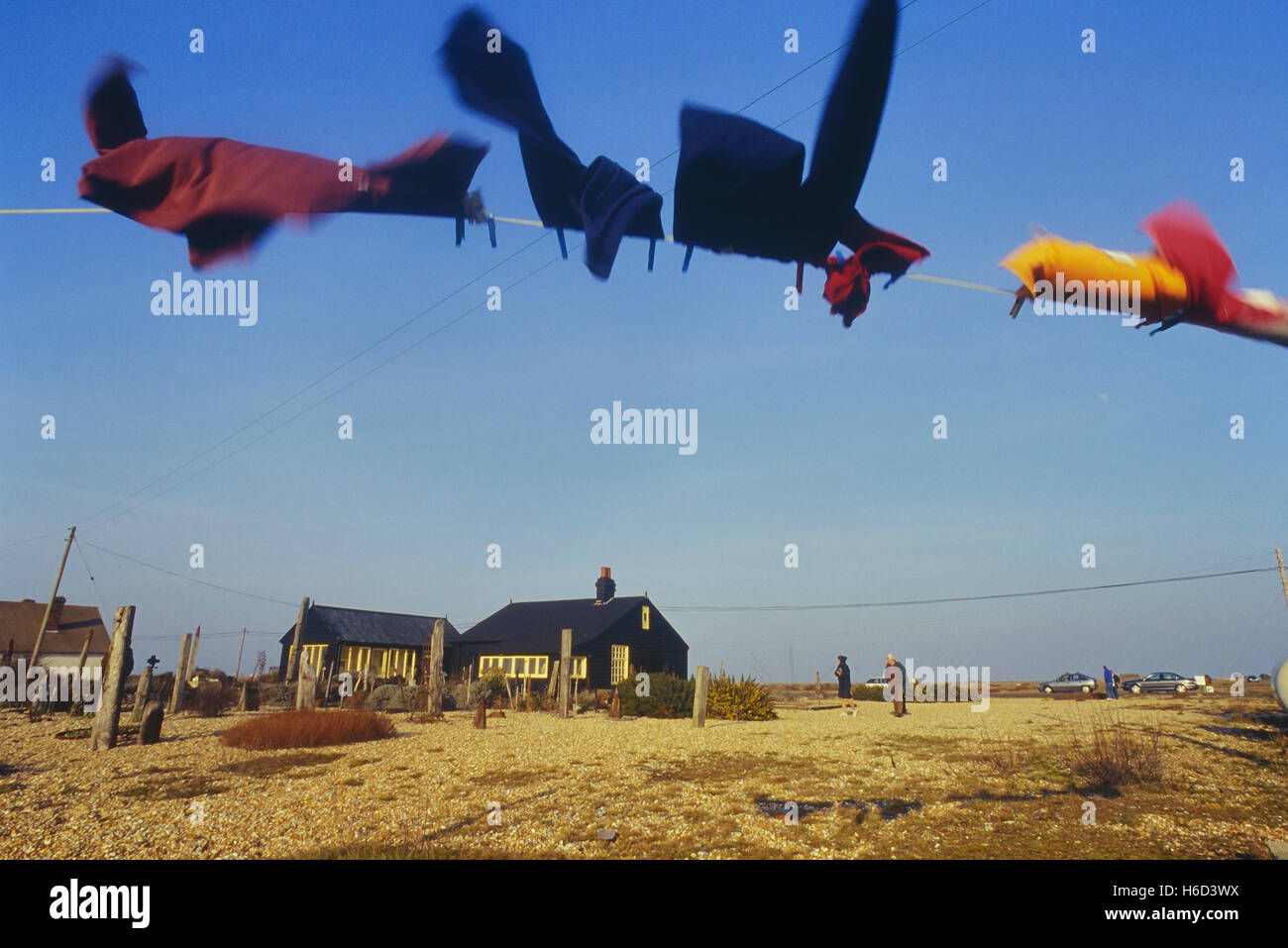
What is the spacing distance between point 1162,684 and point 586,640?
1335 inches

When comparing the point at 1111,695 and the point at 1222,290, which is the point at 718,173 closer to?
the point at 1222,290

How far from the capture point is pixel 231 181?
4.62ft

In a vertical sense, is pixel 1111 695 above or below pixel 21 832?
below

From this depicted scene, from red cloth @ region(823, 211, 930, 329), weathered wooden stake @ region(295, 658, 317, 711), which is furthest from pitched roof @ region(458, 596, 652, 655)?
red cloth @ region(823, 211, 930, 329)

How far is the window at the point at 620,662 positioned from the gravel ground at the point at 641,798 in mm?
22350

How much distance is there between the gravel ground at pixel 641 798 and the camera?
Result: 23.9ft

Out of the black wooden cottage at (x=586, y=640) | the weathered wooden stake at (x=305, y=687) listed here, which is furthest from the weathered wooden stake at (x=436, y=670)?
the black wooden cottage at (x=586, y=640)

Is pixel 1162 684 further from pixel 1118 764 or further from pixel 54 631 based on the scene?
pixel 54 631

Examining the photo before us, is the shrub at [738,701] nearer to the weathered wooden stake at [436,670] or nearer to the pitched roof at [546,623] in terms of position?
the weathered wooden stake at [436,670]
